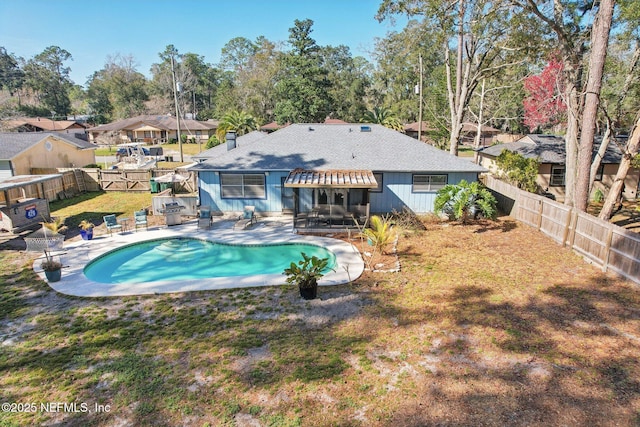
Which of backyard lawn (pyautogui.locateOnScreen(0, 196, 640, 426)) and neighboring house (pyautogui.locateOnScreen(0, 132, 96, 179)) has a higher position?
neighboring house (pyautogui.locateOnScreen(0, 132, 96, 179))

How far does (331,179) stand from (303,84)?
34.5 metres

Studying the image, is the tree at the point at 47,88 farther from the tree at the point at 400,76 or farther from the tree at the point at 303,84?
the tree at the point at 400,76

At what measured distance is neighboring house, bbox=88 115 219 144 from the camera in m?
54.5

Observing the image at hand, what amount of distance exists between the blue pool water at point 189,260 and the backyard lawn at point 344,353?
205cm

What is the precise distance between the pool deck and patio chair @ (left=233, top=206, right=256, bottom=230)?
10.2 inches

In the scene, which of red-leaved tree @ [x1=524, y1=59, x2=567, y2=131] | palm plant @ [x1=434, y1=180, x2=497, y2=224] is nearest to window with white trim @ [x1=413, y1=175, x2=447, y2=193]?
palm plant @ [x1=434, y1=180, x2=497, y2=224]

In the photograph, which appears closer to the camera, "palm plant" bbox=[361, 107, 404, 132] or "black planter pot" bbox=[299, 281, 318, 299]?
"black planter pot" bbox=[299, 281, 318, 299]

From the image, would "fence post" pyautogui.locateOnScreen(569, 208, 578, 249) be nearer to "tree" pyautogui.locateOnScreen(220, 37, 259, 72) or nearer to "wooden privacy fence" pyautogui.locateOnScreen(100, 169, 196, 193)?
"wooden privacy fence" pyautogui.locateOnScreen(100, 169, 196, 193)

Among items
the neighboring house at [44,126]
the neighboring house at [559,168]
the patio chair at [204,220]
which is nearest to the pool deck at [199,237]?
the patio chair at [204,220]

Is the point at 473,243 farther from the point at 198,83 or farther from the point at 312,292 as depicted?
the point at 198,83

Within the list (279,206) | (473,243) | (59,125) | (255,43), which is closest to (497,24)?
(473,243)

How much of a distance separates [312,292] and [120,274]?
23.5ft

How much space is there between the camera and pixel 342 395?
6391 mm

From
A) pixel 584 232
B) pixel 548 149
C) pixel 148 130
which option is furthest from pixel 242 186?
pixel 148 130
